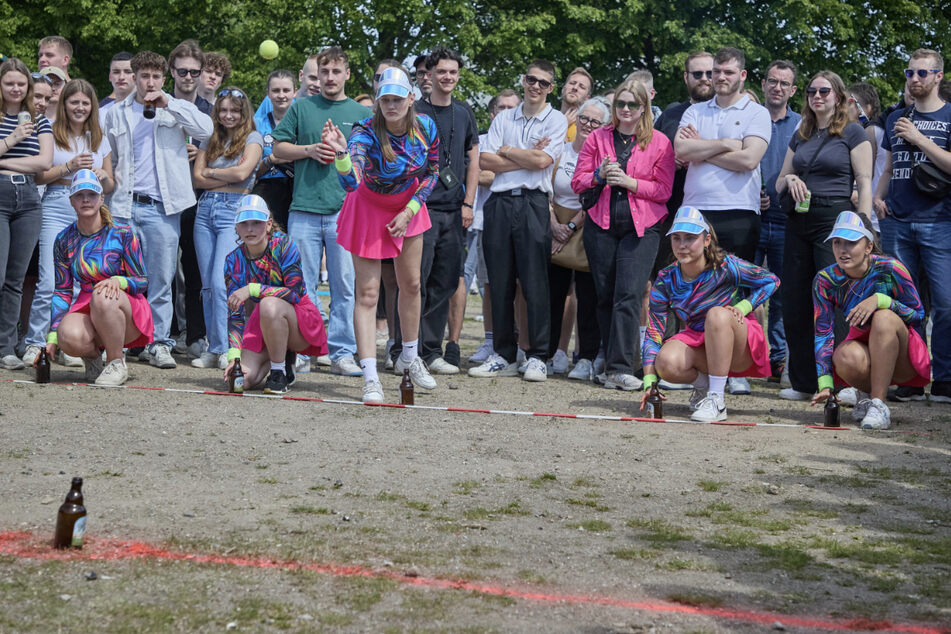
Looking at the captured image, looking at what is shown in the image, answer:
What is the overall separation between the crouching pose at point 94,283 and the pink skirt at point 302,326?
0.76 meters

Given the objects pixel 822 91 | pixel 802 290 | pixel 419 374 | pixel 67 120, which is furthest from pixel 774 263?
pixel 67 120

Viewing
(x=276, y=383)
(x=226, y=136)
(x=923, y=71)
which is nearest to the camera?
(x=276, y=383)

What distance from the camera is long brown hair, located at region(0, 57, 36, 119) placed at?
9.48m

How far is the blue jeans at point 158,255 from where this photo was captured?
32.4 feet

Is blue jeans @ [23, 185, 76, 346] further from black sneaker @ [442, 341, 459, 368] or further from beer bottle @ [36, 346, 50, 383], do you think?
black sneaker @ [442, 341, 459, 368]

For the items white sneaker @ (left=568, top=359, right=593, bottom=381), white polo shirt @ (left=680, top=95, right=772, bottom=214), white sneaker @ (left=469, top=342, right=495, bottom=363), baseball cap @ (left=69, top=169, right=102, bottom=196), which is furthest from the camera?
white sneaker @ (left=469, top=342, right=495, bottom=363)

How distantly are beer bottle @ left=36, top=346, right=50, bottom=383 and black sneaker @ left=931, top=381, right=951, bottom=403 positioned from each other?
6.19m

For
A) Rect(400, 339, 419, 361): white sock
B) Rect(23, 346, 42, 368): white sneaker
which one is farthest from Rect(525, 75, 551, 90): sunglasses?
Rect(23, 346, 42, 368): white sneaker

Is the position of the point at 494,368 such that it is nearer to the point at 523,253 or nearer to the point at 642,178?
the point at 523,253

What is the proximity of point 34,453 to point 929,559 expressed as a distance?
4.05m

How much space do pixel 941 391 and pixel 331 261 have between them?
15.2 ft

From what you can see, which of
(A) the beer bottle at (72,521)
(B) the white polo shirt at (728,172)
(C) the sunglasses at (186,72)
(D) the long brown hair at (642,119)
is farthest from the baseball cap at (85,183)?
(A) the beer bottle at (72,521)

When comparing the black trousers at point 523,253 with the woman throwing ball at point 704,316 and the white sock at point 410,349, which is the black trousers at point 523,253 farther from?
the woman throwing ball at point 704,316

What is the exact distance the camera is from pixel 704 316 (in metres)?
8.29
